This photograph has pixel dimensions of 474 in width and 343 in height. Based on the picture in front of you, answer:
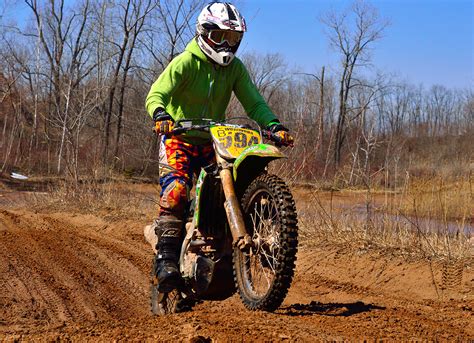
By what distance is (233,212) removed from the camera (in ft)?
15.8

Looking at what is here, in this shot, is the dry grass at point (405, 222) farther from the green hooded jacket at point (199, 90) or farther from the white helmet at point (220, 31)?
the white helmet at point (220, 31)

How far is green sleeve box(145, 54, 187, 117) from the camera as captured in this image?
549 cm

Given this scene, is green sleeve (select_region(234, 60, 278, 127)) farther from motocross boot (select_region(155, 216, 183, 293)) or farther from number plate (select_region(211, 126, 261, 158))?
motocross boot (select_region(155, 216, 183, 293))

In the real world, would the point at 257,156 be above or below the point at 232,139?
below

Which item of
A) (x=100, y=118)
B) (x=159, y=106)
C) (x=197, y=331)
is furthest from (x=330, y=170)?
(x=100, y=118)

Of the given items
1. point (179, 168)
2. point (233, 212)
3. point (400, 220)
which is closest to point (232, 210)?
point (233, 212)

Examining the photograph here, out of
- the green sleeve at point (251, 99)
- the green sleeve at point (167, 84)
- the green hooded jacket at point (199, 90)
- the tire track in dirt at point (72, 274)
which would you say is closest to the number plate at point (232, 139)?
the green hooded jacket at point (199, 90)

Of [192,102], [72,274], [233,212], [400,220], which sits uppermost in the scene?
[192,102]

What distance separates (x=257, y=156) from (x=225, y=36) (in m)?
1.20

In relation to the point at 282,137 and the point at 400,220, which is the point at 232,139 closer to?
the point at 282,137

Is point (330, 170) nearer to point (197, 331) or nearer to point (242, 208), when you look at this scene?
point (242, 208)

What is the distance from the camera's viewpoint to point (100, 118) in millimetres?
35906

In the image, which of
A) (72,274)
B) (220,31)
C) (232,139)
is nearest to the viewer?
(232,139)

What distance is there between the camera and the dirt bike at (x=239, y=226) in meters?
4.55
